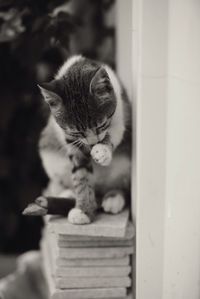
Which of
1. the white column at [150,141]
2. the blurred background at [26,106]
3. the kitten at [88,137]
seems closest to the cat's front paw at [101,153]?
the kitten at [88,137]

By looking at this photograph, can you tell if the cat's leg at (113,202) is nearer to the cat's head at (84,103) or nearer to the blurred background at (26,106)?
the cat's head at (84,103)

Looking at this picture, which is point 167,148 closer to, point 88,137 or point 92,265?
point 88,137

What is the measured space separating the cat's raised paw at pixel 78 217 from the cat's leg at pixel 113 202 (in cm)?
13

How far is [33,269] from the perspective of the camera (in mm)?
1669

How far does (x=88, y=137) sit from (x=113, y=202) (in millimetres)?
244

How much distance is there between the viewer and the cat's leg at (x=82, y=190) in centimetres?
120

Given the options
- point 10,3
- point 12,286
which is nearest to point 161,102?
point 10,3

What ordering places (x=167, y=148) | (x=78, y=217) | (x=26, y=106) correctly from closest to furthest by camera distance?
1. (x=167, y=148)
2. (x=78, y=217)
3. (x=26, y=106)

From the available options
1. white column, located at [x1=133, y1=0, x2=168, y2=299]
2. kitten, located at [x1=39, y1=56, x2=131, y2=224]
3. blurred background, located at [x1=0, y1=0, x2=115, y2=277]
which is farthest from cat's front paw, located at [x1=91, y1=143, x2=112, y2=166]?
blurred background, located at [x1=0, y1=0, x2=115, y2=277]

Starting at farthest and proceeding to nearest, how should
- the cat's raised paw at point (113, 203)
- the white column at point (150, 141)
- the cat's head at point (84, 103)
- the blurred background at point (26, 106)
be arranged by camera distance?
the blurred background at point (26, 106) → the cat's raised paw at point (113, 203) → the cat's head at point (84, 103) → the white column at point (150, 141)

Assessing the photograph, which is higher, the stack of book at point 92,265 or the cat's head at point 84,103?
the cat's head at point 84,103

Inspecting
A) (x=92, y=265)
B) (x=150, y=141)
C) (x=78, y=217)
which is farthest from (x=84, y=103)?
(x=92, y=265)

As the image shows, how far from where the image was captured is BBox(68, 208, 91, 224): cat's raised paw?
3.88ft

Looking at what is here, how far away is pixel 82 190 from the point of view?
4.18ft
